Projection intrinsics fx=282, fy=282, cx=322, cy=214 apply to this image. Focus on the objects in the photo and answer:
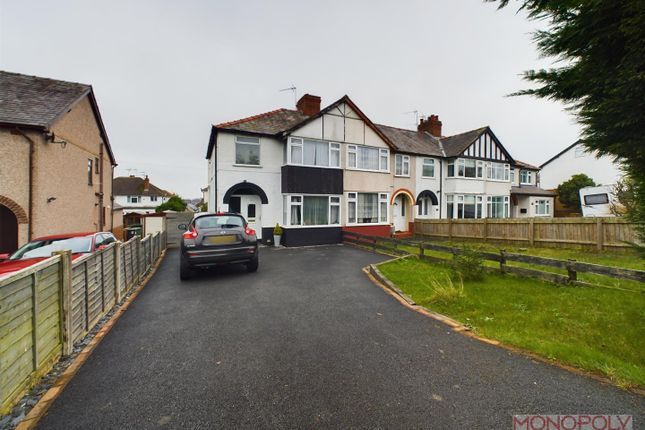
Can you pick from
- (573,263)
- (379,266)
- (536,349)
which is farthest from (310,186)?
(536,349)

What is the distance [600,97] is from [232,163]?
14.0 metres

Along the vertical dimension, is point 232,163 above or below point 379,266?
above

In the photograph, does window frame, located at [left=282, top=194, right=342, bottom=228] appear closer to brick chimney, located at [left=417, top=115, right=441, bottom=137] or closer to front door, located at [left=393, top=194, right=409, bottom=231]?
front door, located at [left=393, top=194, right=409, bottom=231]

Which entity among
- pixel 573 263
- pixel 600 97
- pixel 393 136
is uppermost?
pixel 393 136

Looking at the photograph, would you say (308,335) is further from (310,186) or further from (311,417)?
(310,186)

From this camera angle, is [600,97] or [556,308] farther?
[556,308]

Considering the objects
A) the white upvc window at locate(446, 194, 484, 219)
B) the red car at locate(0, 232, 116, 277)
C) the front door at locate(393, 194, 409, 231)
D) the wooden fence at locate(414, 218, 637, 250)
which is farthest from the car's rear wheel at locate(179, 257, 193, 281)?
the white upvc window at locate(446, 194, 484, 219)

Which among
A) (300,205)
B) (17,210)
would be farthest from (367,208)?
(17,210)

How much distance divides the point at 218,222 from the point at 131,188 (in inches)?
2319

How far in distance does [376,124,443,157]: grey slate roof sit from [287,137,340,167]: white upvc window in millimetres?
5778

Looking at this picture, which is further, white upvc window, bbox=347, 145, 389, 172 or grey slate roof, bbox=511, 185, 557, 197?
grey slate roof, bbox=511, 185, 557, 197

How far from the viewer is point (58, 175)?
12.6 meters

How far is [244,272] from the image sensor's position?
9.03 meters

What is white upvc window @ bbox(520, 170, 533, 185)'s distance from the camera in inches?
1224
